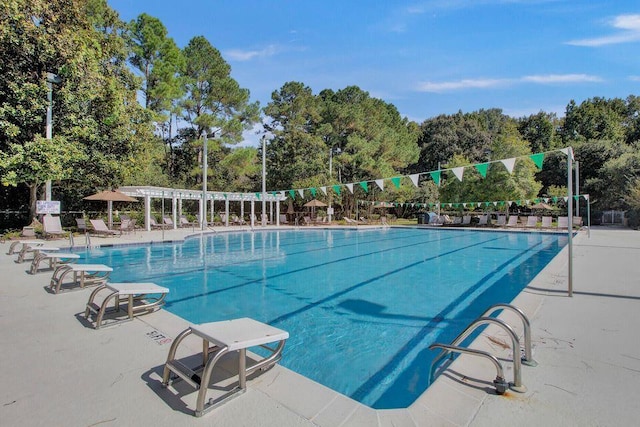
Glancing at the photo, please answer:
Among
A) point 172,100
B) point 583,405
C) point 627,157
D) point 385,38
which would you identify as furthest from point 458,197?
point 583,405

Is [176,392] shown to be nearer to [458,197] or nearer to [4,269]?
[4,269]

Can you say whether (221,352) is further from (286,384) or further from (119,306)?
(119,306)

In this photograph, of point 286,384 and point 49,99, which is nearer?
point 286,384

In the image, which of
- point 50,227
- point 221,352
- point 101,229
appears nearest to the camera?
point 221,352

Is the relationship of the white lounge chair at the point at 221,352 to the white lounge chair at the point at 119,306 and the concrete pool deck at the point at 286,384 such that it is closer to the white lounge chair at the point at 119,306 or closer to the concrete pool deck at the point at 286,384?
the concrete pool deck at the point at 286,384

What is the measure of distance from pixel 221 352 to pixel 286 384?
2.17ft

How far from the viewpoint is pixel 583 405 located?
7.21 ft

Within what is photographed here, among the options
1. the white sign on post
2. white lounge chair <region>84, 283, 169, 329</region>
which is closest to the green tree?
the white sign on post

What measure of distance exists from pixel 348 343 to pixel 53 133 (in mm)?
14819

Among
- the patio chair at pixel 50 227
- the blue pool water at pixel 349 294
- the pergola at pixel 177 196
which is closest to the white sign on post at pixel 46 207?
the patio chair at pixel 50 227

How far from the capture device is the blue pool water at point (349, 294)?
3740 mm

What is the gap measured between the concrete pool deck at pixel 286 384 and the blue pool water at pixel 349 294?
0.93 meters

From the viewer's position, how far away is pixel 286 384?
2490 mm

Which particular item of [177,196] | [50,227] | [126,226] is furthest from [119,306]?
[177,196]
